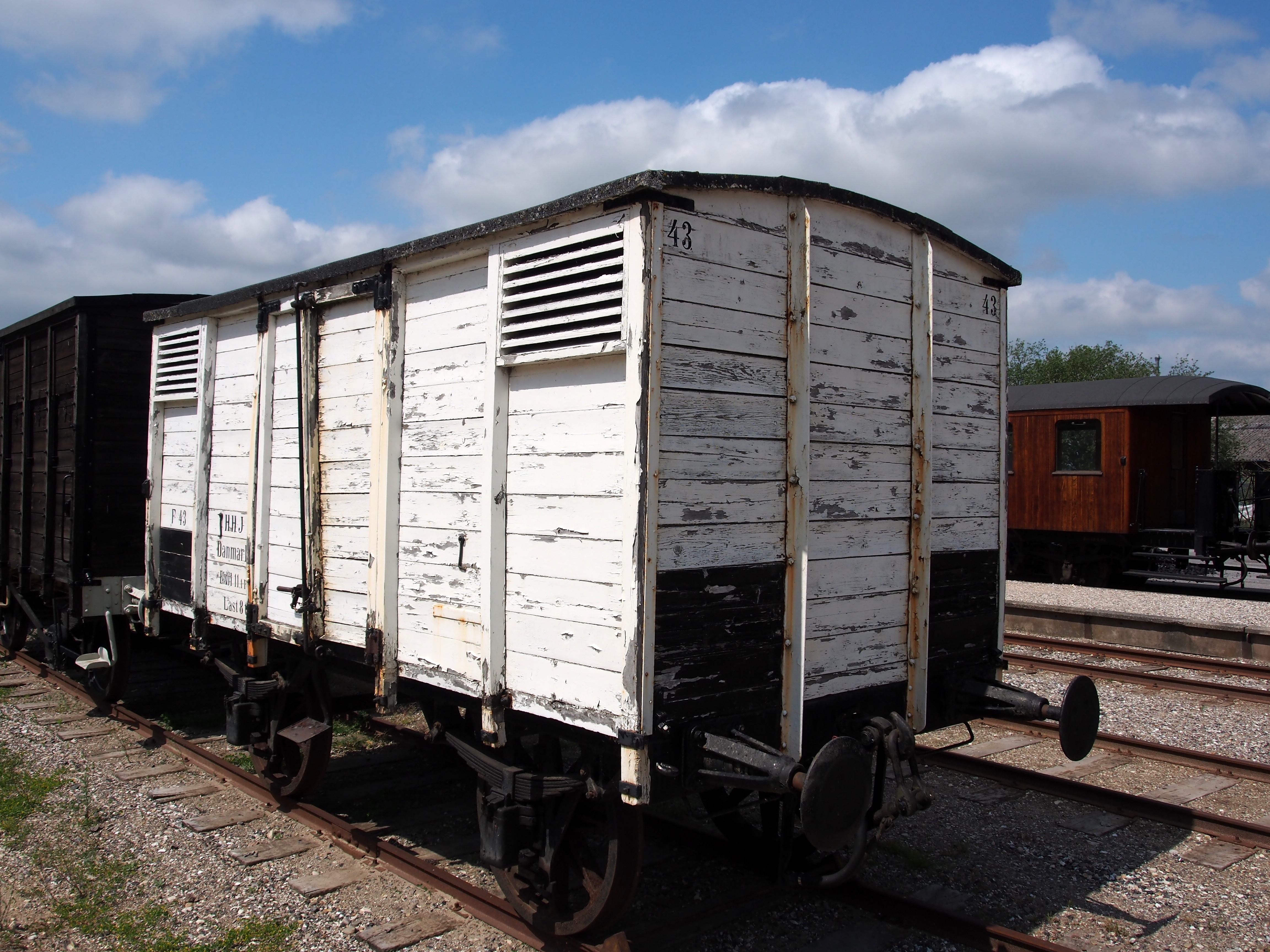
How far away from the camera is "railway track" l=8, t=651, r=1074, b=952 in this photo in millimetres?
3898

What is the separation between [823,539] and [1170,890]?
8.84ft

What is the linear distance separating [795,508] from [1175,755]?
472cm

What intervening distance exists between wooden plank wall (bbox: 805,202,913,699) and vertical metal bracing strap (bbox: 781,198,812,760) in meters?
0.08

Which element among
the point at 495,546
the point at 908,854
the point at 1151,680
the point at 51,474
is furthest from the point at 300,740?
the point at 1151,680

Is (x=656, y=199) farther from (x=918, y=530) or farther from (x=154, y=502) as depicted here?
(x=154, y=502)

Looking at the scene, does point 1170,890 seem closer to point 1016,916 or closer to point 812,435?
point 1016,916

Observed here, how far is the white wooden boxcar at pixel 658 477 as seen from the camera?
3.36m

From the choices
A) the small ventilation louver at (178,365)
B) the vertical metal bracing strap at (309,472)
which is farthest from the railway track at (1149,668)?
the small ventilation louver at (178,365)

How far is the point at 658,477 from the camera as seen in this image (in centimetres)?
328

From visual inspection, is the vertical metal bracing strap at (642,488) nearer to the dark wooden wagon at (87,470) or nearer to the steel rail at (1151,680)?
the dark wooden wagon at (87,470)

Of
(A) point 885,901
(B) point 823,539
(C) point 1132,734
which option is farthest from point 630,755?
(C) point 1132,734

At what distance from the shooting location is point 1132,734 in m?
7.31

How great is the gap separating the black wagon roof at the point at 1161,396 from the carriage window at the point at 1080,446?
305 millimetres

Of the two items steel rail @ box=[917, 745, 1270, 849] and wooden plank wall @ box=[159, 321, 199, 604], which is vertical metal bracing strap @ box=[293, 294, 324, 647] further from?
steel rail @ box=[917, 745, 1270, 849]
